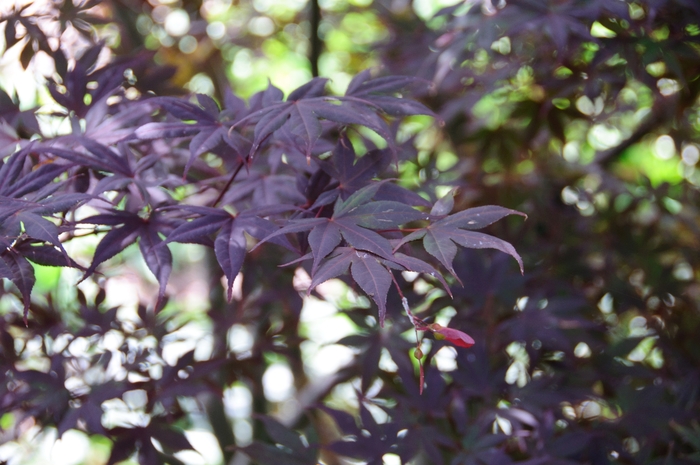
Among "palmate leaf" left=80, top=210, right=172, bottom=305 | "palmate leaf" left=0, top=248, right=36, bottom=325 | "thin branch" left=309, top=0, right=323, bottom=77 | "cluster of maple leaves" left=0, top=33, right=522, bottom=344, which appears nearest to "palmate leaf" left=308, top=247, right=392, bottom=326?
"cluster of maple leaves" left=0, top=33, right=522, bottom=344

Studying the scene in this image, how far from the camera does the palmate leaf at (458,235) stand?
0.73 m

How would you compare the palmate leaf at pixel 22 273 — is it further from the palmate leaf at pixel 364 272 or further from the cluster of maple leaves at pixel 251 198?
the palmate leaf at pixel 364 272

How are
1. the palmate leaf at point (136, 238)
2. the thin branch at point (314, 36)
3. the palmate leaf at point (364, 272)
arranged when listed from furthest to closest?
the thin branch at point (314, 36) < the palmate leaf at point (136, 238) < the palmate leaf at point (364, 272)

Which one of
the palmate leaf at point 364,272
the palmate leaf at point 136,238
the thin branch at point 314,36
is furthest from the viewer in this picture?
the thin branch at point 314,36

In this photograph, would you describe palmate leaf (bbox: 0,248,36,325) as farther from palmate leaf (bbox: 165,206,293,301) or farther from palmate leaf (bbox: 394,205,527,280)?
palmate leaf (bbox: 394,205,527,280)

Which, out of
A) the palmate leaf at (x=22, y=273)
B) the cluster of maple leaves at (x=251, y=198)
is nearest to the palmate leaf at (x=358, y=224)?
the cluster of maple leaves at (x=251, y=198)

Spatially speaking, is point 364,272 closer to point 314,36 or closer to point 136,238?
point 136,238

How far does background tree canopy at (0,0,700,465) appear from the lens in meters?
0.82

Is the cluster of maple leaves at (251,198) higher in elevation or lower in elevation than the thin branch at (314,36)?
higher

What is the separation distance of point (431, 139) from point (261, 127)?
Result: 1544 mm

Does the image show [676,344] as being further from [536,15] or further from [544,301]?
[536,15]

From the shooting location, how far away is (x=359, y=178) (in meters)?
0.89

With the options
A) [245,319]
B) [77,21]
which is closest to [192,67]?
[77,21]

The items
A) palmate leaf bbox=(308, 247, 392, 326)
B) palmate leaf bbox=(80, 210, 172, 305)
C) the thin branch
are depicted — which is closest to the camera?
palmate leaf bbox=(308, 247, 392, 326)
